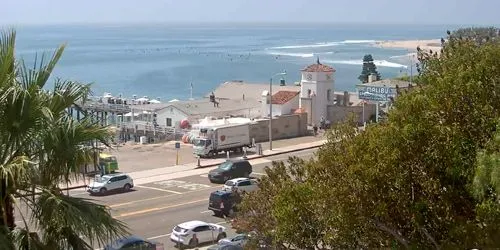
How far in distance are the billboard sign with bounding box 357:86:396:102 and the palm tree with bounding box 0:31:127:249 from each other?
47160mm

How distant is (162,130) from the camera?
5953 cm

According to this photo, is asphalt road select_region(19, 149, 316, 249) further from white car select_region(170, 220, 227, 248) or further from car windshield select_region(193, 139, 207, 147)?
car windshield select_region(193, 139, 207, 147)

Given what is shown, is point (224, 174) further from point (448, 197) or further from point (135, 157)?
point (448, 197)

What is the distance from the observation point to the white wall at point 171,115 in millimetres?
58531

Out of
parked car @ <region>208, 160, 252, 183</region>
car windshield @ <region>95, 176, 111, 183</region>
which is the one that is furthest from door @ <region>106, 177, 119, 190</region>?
parked car @ <region>208, 160, 252, 183</region>

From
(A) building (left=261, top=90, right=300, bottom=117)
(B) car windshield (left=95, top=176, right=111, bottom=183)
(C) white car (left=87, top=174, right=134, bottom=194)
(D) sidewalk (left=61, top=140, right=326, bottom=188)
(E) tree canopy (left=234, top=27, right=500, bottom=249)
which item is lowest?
(D) sidewalk (left=61, top=140, right=326, bottom=188)

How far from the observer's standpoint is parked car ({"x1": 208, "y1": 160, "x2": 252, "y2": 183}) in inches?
1479

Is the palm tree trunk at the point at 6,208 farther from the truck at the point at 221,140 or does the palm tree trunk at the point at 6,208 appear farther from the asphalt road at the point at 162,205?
the truck at the point at 221,140

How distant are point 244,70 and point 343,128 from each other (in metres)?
164

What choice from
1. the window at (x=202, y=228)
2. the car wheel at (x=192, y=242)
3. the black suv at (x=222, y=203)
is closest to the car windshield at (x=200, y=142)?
the black suv at (x=222, y=203)

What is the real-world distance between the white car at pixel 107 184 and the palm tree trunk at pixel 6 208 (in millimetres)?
26799

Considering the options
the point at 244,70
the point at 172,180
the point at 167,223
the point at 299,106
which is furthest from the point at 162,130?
the point at 244,70

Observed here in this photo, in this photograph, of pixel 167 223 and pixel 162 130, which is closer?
pixel 167 223

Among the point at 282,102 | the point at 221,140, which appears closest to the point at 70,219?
the point at 221,140
